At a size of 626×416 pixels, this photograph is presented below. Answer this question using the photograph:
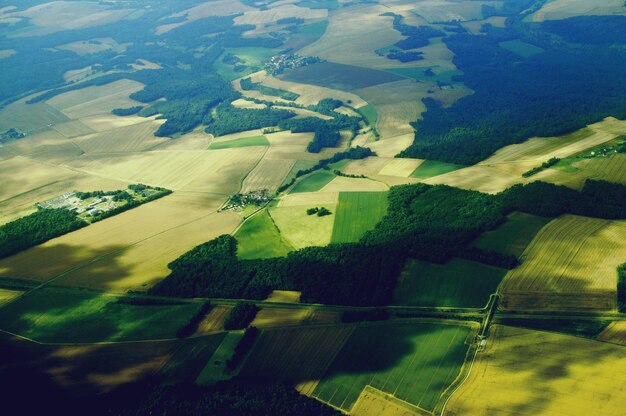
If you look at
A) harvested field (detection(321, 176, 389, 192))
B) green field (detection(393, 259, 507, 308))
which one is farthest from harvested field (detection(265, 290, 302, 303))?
harvested field (detection(321, 176, 389, 192))

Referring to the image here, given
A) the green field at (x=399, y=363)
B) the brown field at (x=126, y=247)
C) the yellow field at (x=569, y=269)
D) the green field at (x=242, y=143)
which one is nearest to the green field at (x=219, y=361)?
the green field at (x=399, y=363)

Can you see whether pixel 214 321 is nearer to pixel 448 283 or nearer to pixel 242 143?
pixel 448 283

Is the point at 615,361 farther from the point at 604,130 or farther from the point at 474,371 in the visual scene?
the point at 604,130

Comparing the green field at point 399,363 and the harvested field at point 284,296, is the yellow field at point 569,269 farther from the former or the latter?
the harvested field at point 284,296

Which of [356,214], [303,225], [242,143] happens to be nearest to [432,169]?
[356,214]

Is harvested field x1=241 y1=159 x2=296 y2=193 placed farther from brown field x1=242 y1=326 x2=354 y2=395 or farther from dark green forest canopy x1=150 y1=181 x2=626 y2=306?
brown field x1=242 y1=326 x2=354 y2=395

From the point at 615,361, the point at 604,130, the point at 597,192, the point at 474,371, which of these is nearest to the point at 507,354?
the point at 474,371
